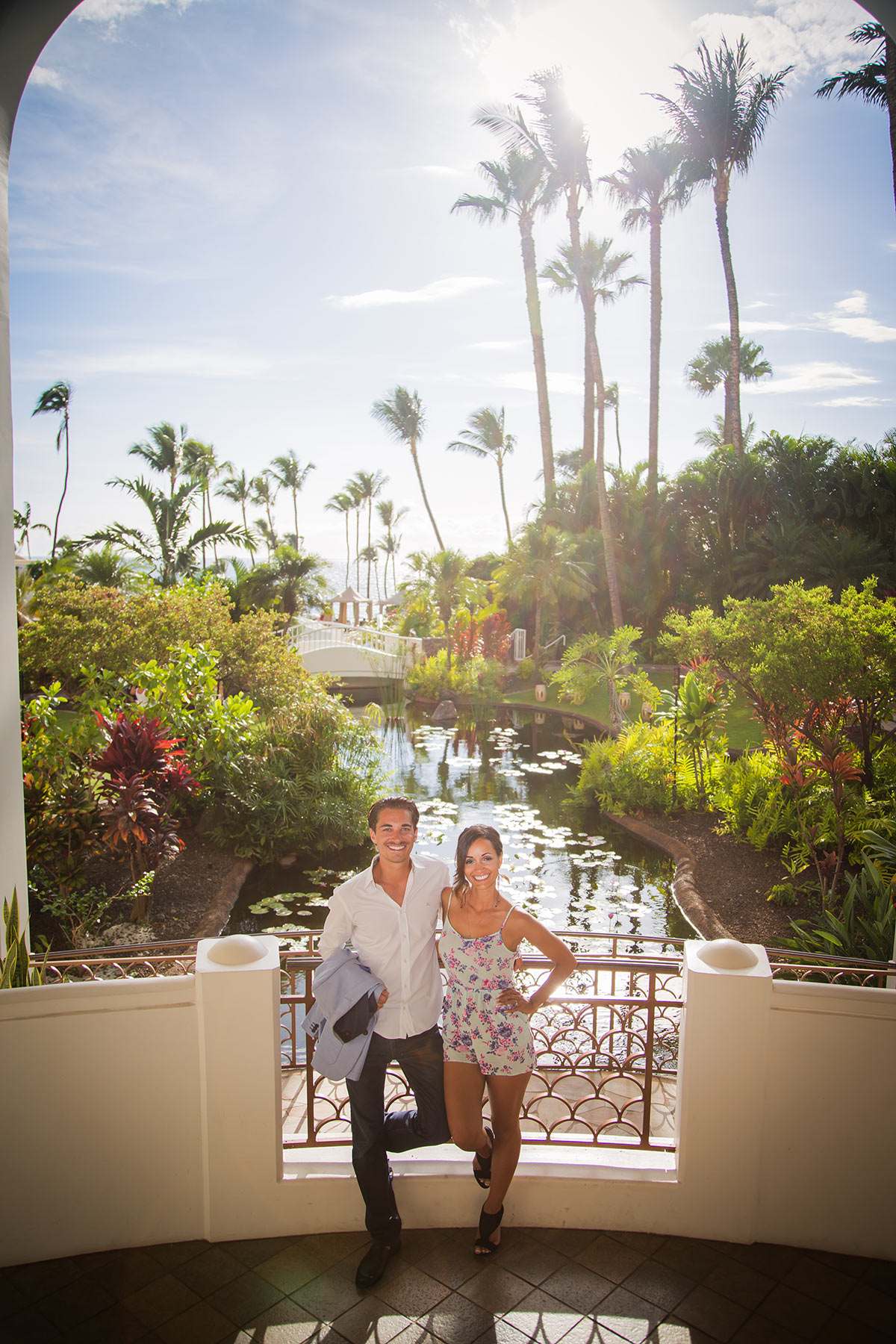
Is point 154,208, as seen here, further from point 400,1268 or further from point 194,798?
point 400,1268

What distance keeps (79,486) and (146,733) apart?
33.8 m

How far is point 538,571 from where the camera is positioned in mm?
21406

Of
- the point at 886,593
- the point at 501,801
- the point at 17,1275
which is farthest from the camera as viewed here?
the point at 886,593

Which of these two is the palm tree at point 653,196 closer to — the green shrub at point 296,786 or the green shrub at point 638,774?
the green shrub at point 638,774

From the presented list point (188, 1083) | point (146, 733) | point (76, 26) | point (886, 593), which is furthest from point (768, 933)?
point (886, 593)

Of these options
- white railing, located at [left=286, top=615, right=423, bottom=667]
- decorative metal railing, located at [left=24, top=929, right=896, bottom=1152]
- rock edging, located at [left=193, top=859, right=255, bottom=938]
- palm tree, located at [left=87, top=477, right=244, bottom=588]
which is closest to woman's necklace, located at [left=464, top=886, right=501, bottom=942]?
decorative metal railing, located at [left=24, top=929, right=896, bottom=1152]

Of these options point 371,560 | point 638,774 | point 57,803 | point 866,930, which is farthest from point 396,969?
point 371,560

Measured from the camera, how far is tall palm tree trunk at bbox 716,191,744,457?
2264cm

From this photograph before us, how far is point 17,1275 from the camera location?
244 cm

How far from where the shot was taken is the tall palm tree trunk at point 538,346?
24672 millimetres

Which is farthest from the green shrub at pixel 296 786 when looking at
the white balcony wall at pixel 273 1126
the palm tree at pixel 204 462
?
the palm tree at pixel 204 462

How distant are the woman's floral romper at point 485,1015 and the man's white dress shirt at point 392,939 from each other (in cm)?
11

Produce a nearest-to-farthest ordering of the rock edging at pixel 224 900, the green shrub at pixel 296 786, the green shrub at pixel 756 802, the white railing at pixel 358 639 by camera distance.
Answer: the rock edging at pixel 224 900 < the green shrub at pixel 756 802 < the green shrub at pixel 296 786 < the white railing at pixel 358 639

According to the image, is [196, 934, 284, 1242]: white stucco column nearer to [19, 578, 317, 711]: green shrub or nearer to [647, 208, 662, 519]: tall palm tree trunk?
[19, 578, 317, 711]: green shrub
